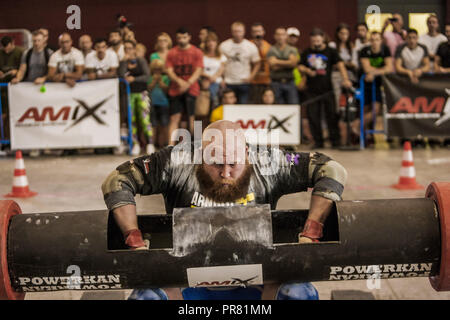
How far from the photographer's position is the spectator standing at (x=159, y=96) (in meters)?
9.83

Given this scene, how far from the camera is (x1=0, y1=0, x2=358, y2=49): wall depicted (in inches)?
645

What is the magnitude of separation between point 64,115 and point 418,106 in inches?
232

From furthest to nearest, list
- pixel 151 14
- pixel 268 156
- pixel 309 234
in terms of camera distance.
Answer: pixel 151 14
pixel 268 156
pixel 309 234

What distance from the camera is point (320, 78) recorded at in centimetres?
980

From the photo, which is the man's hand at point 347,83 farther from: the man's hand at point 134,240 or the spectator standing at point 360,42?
the man's hand at point 134,240

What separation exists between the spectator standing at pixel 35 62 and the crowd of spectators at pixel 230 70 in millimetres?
16

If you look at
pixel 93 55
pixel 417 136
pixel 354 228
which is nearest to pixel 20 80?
pixel 93 55

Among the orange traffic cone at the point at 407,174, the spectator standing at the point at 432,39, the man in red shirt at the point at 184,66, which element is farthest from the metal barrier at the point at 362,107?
the orange traffic cone at the point at 407,174

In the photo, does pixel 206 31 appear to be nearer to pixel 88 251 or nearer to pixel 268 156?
pixel 268 156

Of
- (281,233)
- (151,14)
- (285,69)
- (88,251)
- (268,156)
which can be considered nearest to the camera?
(88,251)

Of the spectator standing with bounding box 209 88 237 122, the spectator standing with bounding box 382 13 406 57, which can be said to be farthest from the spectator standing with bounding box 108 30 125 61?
the spectator standing with bounding box 382 13 406 57

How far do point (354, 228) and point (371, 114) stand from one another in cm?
813

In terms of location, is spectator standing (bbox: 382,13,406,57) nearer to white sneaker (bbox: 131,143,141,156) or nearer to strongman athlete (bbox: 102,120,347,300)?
white sneaker (bbox: 131,143,141,156)

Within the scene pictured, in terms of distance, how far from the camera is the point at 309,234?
2.75 m
